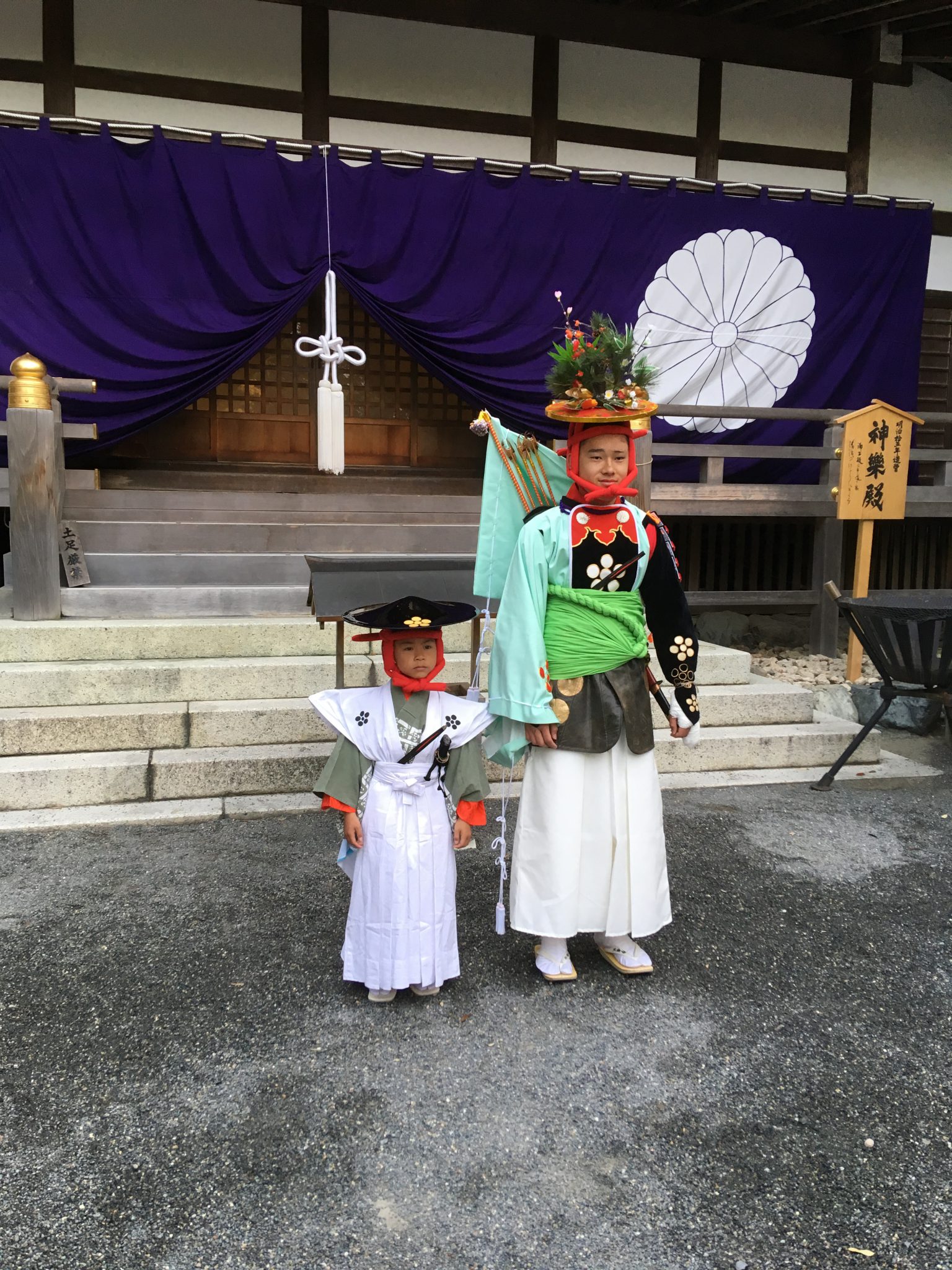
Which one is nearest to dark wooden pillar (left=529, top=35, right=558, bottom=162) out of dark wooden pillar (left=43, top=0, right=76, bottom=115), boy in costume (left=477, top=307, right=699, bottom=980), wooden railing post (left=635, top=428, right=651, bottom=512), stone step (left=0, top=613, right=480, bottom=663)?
wooden railing post (left=635, top=428, right=651, bottom=512)

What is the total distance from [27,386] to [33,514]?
96 cm

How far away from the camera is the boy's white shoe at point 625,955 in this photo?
283 cm

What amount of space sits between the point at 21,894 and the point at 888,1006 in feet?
10.6

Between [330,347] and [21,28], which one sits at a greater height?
[21,28]

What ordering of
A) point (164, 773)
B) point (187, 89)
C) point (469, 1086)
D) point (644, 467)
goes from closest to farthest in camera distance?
point (469, 1086)
point (164, 773)
point (644, 467)
point (187, 89)

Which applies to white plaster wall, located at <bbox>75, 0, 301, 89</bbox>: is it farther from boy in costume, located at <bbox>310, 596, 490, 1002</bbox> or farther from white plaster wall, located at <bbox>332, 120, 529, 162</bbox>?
boy in costume, located at <bbox>310, 596, 490, 1002</bbox>

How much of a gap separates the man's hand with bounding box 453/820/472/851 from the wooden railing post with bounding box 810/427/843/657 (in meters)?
6.23

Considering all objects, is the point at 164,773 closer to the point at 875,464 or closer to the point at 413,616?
the point at 413,616

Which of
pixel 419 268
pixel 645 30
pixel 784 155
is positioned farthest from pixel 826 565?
Answer: pixel 645 30

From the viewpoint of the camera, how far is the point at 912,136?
902 centimetres

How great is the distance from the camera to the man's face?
270cm

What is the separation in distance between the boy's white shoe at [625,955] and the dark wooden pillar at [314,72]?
7.63 meters

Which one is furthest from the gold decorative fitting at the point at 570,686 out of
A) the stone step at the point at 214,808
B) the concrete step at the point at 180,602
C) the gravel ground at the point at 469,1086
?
the concrete step at the point at 180,602

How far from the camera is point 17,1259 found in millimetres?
1703
